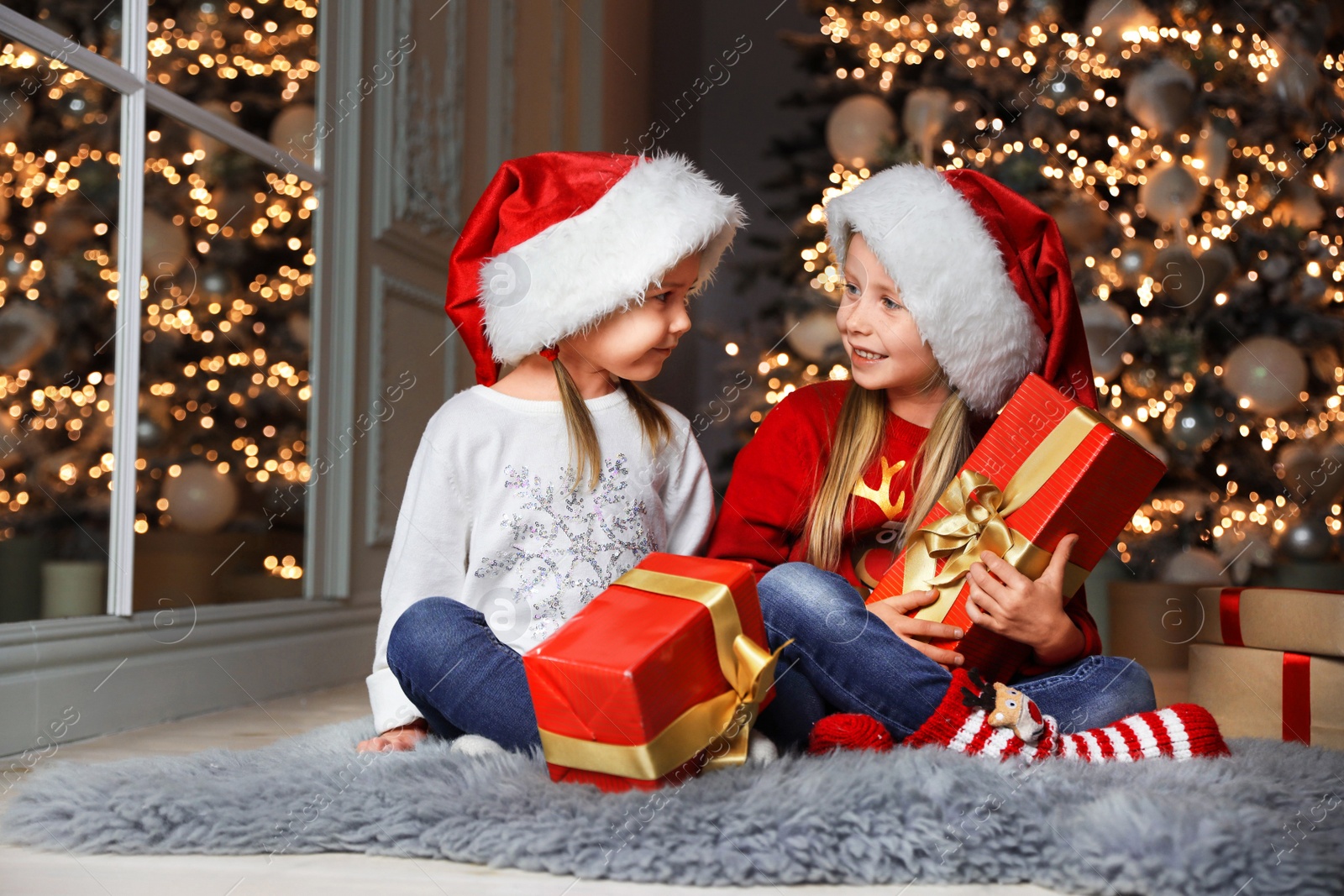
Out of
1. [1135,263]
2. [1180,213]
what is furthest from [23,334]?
[1180,213]

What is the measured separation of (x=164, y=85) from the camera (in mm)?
1607

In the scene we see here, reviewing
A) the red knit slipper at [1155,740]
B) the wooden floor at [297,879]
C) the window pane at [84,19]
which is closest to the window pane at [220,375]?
the window pane at [84,19]

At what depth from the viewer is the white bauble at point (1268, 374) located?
8.34 feet

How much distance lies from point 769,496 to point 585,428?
26cm

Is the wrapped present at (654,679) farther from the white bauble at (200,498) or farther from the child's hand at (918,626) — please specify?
the white bauble at (200,498)

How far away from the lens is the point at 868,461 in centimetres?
131

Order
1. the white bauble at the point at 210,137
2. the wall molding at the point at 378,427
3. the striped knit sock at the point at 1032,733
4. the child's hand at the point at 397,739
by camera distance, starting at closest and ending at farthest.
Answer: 1. the striped knit sock at the point at 1032,733
2. the child's hand at the point at 397,739
3. the white bauble at the point at 210,137
4. the wall molding at the point at 378,427

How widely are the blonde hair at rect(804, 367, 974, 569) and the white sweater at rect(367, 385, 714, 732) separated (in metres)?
0.22

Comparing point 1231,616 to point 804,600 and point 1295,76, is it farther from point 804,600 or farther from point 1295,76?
point 1295,76

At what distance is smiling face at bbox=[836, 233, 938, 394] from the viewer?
1.29 metres

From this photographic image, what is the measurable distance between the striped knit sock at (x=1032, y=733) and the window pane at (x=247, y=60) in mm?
1418

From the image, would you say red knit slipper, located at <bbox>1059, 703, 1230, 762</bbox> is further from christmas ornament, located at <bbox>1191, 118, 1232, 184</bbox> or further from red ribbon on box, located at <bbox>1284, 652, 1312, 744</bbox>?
christmas ornament, located at <bbox>1191, 118, 1232, 184</bbox>

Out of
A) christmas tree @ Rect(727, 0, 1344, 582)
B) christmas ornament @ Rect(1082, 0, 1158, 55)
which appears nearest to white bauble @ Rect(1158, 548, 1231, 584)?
christmas tree @ Rect(727, 0, 1344, 582)

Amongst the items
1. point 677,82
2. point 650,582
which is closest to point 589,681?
point 650,582
